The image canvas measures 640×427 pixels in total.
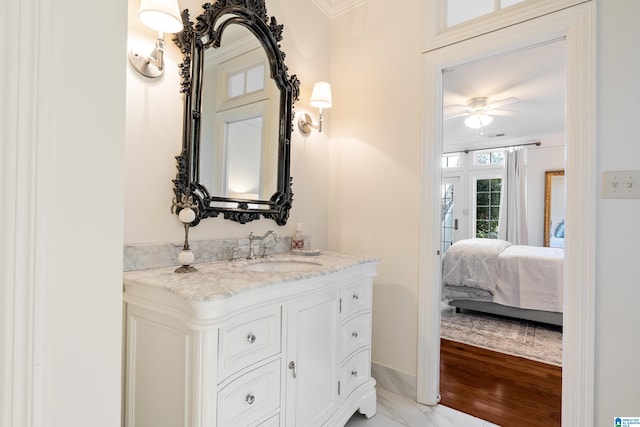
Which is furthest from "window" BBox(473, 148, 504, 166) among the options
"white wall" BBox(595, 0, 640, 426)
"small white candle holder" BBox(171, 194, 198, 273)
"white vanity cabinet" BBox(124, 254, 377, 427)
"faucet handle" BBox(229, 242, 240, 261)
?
"small white candle holder" BBox(171, 194, 198, 273)

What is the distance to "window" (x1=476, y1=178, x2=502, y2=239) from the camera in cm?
593

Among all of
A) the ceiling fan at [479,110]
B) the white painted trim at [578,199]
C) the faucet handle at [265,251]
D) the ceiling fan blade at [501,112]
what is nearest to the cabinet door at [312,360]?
the faucet handle at [265,251]

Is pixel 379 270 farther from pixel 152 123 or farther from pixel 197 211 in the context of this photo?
pixel 152 123

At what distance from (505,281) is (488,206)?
10.2 feet

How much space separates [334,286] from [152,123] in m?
1.11

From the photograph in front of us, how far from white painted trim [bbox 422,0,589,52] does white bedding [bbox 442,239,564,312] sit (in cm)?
245

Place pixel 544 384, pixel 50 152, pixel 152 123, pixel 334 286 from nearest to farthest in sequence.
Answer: pixel 50 152, pixel 152 123, pixel 334 286, pixel 544 384

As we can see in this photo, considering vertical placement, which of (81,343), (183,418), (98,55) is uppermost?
(98,55)

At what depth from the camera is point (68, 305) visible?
474 mm

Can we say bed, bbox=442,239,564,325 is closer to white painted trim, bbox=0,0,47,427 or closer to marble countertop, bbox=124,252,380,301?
marble countertop, bbox=124,252,380,301

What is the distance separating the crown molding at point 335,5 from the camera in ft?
7.54

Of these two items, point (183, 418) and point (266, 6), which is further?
point (266, 6)

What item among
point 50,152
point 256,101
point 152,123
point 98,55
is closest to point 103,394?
point 50,152

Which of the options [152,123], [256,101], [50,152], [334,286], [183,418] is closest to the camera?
[50,152]
